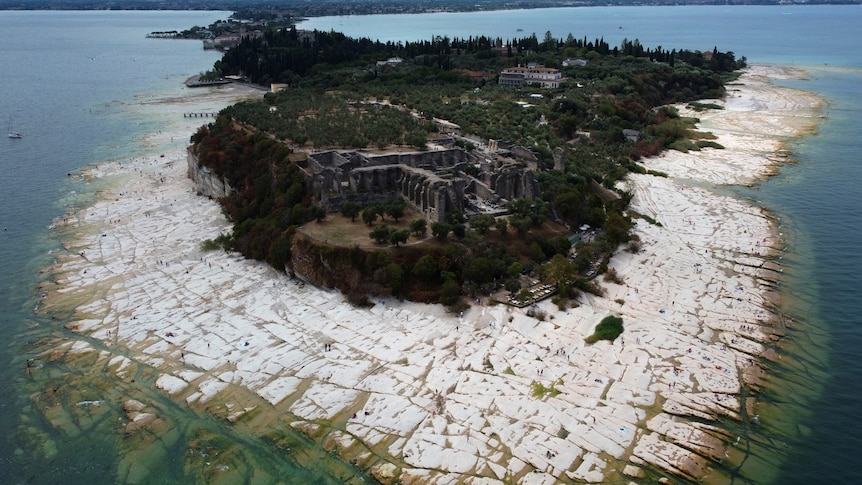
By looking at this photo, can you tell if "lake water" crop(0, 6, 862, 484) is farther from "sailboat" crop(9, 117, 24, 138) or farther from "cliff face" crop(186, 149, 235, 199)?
"cliff face" crop(186, 149, 235, 199)

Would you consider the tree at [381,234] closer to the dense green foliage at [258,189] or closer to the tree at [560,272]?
the dense green foliage at [258,189]

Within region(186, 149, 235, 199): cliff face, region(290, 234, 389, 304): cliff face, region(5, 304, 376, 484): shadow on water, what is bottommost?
region(5, 304, 376, 484): shadow on water

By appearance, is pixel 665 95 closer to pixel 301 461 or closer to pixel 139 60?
pixel 301 461

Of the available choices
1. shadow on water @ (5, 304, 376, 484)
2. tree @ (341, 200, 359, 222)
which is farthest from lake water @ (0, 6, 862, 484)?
tree @ (341, 200, 359, 222)

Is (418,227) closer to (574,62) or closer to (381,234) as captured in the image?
(381,234)

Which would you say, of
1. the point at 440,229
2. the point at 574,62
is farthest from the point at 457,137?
the point at 574,62

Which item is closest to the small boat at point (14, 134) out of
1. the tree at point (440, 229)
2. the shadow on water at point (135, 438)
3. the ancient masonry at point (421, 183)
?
the ancient masonry at point (421, 183)


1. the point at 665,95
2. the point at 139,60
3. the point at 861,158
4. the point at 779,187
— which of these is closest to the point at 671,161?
the point at 779,187
